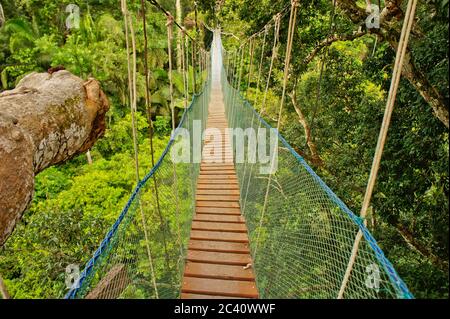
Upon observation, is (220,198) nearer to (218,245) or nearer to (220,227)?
(220,227)

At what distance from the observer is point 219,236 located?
239cm

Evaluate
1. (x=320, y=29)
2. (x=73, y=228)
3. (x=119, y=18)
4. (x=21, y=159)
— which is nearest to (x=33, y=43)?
(x=119, y=18)

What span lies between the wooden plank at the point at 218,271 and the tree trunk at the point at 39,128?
108 centimetres

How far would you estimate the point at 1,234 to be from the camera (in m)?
1.05

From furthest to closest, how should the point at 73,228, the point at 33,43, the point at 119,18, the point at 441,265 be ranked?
the point at 119,18 < the point at 33,43 < the point at 73,228 < the point at 441,265

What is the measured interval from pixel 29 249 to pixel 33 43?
5.14 m

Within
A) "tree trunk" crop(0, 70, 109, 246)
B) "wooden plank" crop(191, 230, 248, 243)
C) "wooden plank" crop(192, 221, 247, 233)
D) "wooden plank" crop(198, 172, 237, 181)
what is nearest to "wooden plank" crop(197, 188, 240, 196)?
"wooden plank" crop(198, 172, 237, 181)

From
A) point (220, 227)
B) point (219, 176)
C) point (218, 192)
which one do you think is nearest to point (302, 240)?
point (220, 227)

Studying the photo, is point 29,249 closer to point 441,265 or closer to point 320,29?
point 441,265

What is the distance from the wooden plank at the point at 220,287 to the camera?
188cm

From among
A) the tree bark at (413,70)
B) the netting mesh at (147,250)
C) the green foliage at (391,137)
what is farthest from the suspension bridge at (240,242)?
the tree bark at (413,70)

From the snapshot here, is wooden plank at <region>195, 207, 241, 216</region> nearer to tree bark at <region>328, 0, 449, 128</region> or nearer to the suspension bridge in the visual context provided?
the suspension bridge

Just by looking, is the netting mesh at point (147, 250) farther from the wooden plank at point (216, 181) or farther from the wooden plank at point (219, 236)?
the wooden plank at point (216, 181)

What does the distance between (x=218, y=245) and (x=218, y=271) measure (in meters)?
0.28
